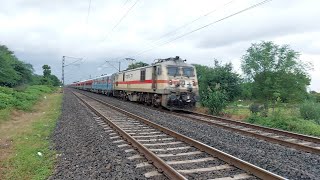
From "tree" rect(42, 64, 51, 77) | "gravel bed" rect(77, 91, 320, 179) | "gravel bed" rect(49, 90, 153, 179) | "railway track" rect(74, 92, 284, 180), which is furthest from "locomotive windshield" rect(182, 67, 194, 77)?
"tree" rect(42, 64, 51, 77)

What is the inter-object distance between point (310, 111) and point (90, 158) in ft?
46.6

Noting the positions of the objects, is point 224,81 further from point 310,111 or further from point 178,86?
point 310,111

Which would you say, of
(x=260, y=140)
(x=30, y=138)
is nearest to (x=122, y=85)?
(x=30, y=138)

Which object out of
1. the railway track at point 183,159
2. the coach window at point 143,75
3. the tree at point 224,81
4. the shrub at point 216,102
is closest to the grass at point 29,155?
the railway track at point 183,159

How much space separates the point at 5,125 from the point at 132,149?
31.5ft

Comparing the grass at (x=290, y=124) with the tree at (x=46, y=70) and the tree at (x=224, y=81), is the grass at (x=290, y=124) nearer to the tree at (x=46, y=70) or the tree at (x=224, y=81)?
the tree at (x=224, y=81)

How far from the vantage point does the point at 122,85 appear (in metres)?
33.9

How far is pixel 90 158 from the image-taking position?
8.39m

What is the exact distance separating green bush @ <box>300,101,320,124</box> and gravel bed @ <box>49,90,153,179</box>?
1171cm

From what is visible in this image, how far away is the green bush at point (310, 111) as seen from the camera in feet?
60.4

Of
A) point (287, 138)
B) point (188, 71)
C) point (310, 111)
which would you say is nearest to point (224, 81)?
point (188, 71)

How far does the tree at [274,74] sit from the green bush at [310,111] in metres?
9.76

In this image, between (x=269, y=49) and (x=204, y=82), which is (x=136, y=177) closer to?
(x=204, y=82)

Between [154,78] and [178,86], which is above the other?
[154,78]
